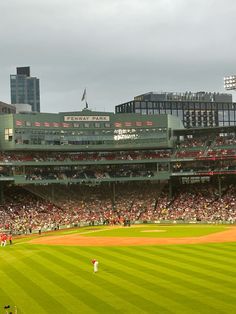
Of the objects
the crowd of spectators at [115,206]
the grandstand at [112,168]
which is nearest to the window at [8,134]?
the grandstand at [112,168]

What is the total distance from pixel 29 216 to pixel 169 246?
33894 mm

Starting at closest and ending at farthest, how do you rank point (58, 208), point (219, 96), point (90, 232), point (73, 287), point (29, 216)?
1. point (73, 287)
2. point (90, 232)
3. point (29, 216)
4. point (58, 208)
5. point (219, 96)

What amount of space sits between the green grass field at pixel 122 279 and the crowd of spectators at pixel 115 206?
2597cm

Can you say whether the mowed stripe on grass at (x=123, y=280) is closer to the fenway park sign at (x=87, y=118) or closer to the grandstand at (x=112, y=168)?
the grandstand at (x=112, y=168)

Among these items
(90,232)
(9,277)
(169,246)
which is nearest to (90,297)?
(9,277)

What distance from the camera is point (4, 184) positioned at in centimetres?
9019

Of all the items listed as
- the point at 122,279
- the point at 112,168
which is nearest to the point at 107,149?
the point at 112,168

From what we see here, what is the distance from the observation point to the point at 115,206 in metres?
90.6

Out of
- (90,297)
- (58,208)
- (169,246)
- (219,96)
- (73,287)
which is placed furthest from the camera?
(219,96)

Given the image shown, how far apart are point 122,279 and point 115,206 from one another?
55100 mm

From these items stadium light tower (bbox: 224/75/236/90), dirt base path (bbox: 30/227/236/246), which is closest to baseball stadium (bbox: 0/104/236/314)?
dirt base path (bbox: 30/227/236/246)

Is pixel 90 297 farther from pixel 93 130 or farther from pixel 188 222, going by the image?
pixel 93 130

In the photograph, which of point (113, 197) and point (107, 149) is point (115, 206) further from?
point (107, 149)

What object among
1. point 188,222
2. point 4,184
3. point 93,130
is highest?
point 93,130
